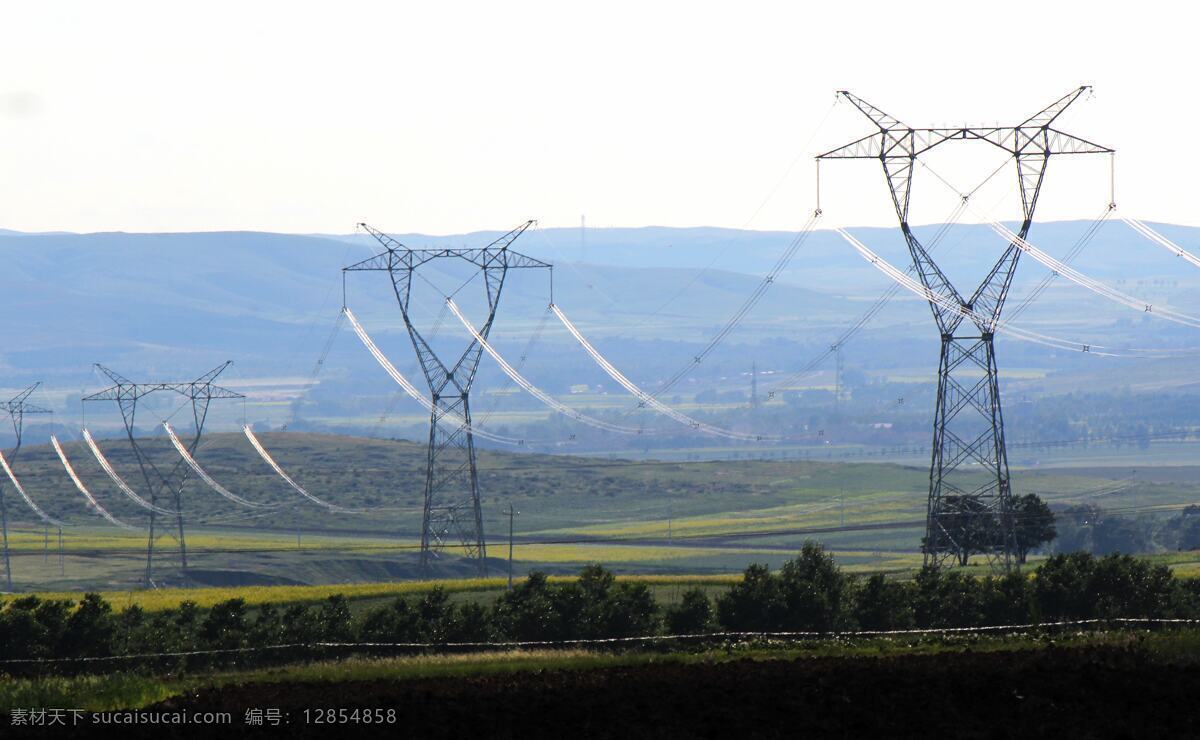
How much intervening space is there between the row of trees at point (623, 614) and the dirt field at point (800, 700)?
1458cm

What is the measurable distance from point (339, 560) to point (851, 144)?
78.3 m

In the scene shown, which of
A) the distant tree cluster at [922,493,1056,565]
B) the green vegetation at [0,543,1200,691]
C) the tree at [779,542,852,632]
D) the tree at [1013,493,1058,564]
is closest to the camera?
the green vegetation at [0,543,1200,691]

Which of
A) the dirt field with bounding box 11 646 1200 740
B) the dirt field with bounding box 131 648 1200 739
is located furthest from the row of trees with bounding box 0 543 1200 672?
the dirt field with bounding box 11 646 1200 740

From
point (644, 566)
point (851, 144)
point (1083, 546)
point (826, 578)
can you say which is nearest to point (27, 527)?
point (644, 566)

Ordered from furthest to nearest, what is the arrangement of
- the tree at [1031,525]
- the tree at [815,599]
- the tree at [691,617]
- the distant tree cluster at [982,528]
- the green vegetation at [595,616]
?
1. the tree at [1031,525]
2. the distant tree cluster at [982,528]
3. the tree at [815,599]
4. the tree at [691,617]
5. the green vegetation at [595,616]

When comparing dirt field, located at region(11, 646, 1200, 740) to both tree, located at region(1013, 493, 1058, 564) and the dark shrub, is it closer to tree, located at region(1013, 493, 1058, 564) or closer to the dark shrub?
the dark shrub

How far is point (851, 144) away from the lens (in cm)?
8394

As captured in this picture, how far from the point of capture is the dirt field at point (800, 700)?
3562 centimetres

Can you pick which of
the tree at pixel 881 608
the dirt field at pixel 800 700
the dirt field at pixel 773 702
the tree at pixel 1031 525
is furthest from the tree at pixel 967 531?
Result: the dirt field at pixel 773 702

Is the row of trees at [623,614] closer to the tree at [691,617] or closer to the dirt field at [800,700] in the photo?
the tree at [691,617]

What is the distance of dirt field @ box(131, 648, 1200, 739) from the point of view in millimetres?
35625

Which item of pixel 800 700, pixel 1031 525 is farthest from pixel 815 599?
pixel 1031 525

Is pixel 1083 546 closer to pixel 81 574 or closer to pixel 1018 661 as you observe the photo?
pixel 81 574

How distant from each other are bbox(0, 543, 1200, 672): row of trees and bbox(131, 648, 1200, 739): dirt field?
Answer: 574 inches
